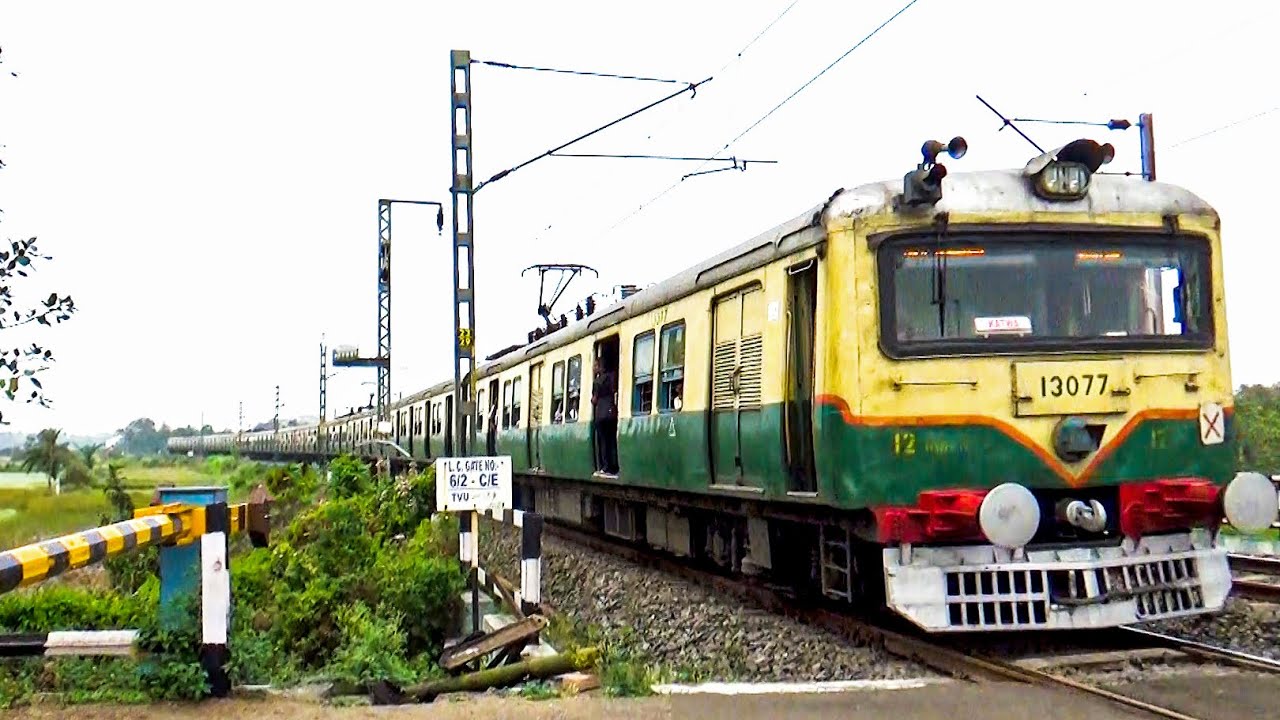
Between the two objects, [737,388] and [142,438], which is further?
[142,438]

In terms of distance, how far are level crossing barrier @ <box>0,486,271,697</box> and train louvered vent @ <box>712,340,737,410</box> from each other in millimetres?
4064

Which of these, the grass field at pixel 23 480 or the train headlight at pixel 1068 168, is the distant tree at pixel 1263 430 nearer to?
the train headlight at pixel 1068 168

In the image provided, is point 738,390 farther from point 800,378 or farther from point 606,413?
point 606,413

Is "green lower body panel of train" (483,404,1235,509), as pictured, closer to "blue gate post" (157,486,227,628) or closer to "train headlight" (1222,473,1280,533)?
"train headlight" (1222,473,1280,533)

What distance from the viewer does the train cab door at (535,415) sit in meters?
17.5

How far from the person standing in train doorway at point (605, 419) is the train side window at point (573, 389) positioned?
701mm

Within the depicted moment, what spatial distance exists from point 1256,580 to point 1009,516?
485 cm

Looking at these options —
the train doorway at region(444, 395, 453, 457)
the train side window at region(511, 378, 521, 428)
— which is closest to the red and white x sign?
the train side window at region(511, 378, 521, 428)

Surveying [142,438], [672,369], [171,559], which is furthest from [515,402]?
[142,438]

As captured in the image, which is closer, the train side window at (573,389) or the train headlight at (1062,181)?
the train headlight at (1062,181)

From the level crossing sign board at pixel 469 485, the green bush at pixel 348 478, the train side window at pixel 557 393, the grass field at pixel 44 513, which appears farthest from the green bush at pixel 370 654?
the grass field at pixel 44 513

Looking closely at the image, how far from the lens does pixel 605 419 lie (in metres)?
14.1

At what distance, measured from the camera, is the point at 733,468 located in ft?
32.3

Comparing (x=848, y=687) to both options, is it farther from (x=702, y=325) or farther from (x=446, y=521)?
(x=446, y=521)
